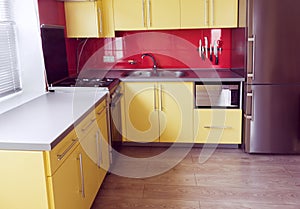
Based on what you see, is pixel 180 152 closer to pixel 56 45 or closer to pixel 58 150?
pixel 56 45

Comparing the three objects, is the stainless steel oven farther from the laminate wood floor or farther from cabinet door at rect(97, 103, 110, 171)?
cabinet door at rect(97, 103, 110, 171)

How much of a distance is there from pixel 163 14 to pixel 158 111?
1037 millimetres

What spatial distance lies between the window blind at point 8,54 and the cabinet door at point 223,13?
1.94m

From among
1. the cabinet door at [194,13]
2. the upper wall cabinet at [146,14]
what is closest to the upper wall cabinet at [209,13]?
the cabinet door at [194,13]

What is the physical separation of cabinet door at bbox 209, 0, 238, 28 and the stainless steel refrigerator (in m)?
0.33

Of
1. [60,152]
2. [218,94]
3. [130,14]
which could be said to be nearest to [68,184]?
[60,152]

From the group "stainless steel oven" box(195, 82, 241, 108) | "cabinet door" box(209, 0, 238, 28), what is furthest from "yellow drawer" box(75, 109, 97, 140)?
"cabinet door" box(209, 0, 238, 28)

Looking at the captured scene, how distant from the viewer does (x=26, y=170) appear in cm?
161

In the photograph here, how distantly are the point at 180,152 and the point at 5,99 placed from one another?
186cm

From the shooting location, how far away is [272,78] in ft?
10.2

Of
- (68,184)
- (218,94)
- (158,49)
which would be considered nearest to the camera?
(68,184)

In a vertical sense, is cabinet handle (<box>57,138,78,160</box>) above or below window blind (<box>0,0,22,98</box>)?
below

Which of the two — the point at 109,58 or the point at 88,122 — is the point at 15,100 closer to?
the point at 88,122

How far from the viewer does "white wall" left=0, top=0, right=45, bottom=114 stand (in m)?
2.67
